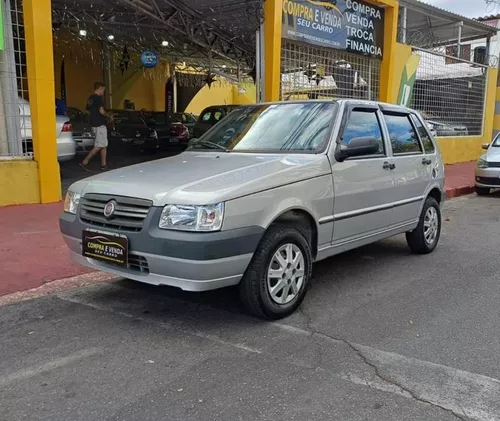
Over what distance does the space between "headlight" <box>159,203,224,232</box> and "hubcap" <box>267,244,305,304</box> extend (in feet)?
2.15

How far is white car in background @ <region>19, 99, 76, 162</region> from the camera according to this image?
8.12m

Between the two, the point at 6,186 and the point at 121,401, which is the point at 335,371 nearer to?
the point at 121,401

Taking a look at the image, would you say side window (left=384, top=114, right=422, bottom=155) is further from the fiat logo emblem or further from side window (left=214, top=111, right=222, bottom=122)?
side window (left=214, top=111, right=222, bottom=122)

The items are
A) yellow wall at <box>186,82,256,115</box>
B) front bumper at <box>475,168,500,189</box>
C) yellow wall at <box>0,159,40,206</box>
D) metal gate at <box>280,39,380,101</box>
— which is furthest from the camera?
yellow wall at <box>186,82,256,115</box>

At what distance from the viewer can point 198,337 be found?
12.5ft

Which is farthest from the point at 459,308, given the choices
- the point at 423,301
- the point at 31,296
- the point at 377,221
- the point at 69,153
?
the point at 69,153

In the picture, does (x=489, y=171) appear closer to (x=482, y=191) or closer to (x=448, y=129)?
(x=482, y=191)

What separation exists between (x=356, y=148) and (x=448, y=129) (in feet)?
44.4

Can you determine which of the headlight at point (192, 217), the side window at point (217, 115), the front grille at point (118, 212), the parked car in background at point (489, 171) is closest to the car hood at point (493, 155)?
the parked car in background at point (489, 171)

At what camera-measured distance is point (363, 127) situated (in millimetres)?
5117

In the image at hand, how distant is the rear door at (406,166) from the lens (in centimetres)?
548

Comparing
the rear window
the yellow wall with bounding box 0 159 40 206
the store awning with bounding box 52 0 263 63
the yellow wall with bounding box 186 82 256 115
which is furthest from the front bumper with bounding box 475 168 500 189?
the yellow wall with bounding box 186 82 256 115

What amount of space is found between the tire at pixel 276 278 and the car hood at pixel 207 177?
422mm

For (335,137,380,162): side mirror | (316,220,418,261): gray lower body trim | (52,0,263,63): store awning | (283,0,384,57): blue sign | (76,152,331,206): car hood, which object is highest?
(52,0,263,63): store awning
